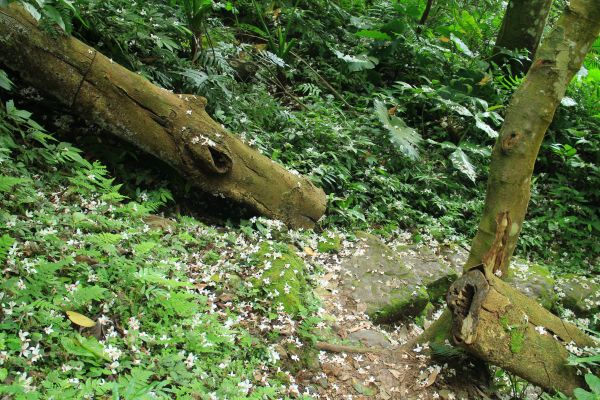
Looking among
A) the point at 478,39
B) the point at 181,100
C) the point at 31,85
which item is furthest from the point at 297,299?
the point at 478,39

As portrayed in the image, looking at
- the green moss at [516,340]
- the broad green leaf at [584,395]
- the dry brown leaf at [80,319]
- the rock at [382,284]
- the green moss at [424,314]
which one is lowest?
the green moss at [424,314]

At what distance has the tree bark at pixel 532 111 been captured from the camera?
12.9 ft

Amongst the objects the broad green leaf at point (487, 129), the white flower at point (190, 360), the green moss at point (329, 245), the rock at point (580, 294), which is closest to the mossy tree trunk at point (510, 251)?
the green moss at point (329, 245)

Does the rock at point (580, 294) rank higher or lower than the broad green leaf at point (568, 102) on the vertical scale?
lower

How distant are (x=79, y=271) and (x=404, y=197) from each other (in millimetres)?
5489

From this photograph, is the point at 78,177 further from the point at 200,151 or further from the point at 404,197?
the point at 404,197

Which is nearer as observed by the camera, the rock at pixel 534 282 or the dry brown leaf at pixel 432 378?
the dry brown leaf at pixel 432 378

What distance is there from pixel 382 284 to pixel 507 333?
6.28ft

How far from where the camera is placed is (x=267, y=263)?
4.38m

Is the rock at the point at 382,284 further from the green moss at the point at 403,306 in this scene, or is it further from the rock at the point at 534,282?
the rock at the point at 534,282

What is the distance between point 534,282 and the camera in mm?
6031

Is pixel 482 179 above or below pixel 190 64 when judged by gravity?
below

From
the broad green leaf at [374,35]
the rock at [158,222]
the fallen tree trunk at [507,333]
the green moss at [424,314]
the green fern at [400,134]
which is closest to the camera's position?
the fallen tree trunk at [507,333]

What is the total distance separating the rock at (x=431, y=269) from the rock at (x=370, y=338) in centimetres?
123
